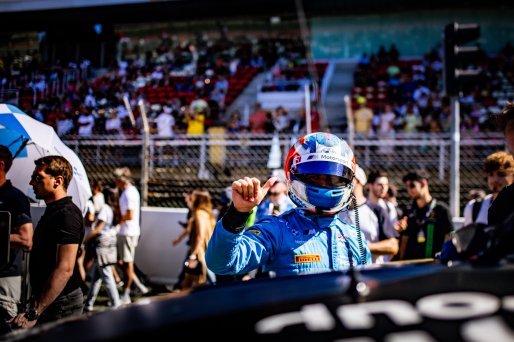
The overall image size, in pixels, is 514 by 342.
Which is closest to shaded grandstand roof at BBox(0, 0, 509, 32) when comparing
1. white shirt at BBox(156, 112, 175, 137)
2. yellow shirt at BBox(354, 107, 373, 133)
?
yellow shirt at BBox(354, 107, 373, 133)

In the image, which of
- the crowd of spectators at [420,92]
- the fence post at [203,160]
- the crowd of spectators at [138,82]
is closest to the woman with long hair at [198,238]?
the fence post at [203,160]

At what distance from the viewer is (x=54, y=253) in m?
3.41

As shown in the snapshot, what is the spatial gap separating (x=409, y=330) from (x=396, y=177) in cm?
939

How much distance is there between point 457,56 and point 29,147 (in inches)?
186

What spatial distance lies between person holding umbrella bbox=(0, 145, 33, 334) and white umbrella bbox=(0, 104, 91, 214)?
10.5 inches

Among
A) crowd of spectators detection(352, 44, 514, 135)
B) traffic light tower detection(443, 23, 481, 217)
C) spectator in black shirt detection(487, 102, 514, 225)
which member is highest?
crowd of spectators detection(352, 44, 514, 135)

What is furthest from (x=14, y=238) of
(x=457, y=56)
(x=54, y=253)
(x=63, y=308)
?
(x=457, y=56)

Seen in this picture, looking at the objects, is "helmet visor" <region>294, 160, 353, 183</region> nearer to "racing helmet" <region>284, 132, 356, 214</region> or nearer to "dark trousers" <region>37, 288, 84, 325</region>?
"racing helmet" <region>284, 132, 356, 214</region>

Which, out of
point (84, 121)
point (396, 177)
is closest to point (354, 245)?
point (396, 177)

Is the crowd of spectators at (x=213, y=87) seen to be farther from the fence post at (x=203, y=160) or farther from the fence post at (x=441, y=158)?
the fence post at (x=441, y=158)

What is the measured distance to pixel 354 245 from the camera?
260cm

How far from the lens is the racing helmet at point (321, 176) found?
2.53 metres

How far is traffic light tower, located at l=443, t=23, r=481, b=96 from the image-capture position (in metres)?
→ 6.42

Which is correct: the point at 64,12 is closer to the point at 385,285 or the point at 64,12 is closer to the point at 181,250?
the point at 181,250
